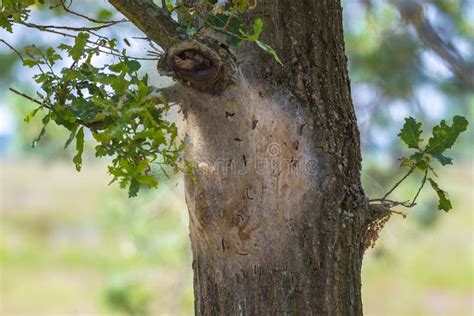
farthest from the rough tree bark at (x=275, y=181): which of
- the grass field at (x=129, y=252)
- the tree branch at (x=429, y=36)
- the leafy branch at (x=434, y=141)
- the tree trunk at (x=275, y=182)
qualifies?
the tree branch at (x=429, y=36)

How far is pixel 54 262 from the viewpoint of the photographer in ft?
40.0

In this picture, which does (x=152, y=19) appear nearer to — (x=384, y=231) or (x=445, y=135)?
(x=445, y=135)

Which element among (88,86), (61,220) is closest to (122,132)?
(88,86)

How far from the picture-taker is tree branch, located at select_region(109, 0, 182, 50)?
3.41 ft

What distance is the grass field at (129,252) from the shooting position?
5812 mm

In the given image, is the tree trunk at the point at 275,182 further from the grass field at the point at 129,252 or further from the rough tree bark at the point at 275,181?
the grass field at the point at 129,252

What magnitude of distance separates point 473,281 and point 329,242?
10.3m

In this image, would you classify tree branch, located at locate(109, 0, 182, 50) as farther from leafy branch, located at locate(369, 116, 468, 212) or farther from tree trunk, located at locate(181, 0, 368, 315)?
leafy branch, located at locate(369, 116, 468, 212)

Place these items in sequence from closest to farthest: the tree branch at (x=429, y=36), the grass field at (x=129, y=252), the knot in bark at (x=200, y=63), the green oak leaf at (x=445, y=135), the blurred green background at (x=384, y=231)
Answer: the knot in bark at (x=200, y=63) < the green oak leaf at (x=445, y=135) < the tree branch at (x=429, y=36) < the blurred green background at (x=384, y=231) < the grass field at (x=129, y=252)

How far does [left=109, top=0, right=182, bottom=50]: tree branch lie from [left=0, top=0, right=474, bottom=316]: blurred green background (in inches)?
5.1

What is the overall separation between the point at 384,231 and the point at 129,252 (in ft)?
6.85

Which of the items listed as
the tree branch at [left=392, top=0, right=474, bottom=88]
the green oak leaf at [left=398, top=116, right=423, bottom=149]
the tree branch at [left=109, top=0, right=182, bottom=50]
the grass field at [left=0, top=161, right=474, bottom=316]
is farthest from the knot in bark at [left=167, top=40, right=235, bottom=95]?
the tree branch at [left=392, top=0, right=474, bottom=88]

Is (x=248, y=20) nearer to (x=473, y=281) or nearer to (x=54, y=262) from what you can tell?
(x=473, y=281)

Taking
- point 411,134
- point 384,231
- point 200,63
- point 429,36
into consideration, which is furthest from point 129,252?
point 200,63
